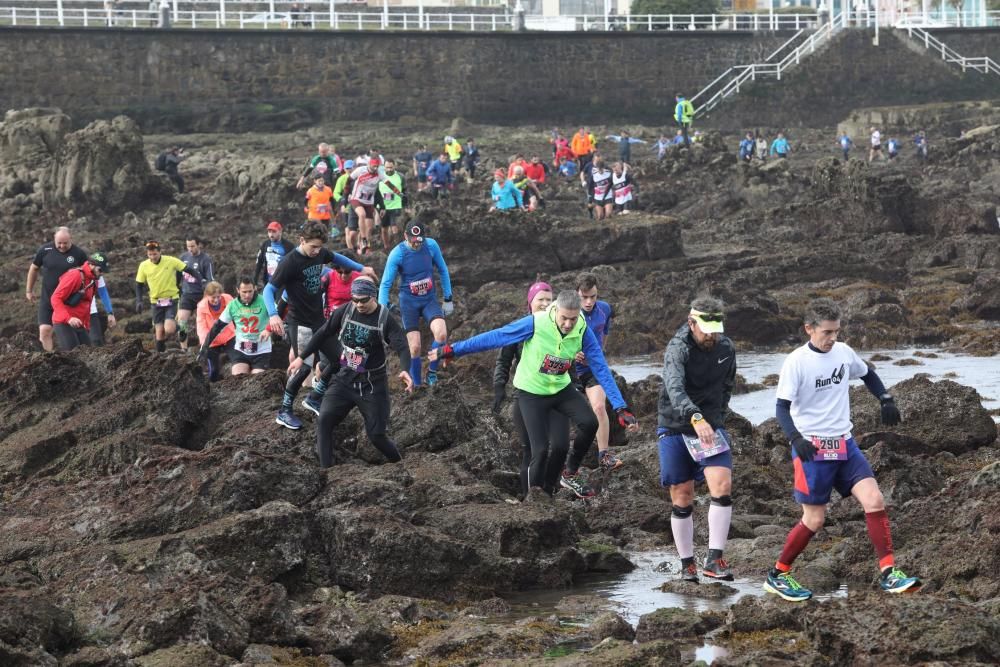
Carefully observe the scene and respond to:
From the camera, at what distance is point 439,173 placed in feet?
115

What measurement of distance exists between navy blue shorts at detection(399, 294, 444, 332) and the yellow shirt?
4739 mm

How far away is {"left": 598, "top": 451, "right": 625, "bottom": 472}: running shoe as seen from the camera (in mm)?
12016

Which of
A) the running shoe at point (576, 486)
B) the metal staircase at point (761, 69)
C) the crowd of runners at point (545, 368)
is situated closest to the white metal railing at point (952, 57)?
the metal staircase at point (761, 69)

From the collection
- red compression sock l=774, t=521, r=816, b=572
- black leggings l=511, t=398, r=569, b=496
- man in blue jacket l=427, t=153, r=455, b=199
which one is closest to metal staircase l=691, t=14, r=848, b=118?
man in blue jacket l=427, t=153, r=455, b=199

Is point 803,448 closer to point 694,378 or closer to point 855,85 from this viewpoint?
point 694,378

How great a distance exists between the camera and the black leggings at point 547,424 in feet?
35.7

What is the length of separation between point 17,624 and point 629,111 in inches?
1992

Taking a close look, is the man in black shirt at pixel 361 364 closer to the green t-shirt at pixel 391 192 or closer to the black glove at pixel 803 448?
the black glove at pixel 803 448

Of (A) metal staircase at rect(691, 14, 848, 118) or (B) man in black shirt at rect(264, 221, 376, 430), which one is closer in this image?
(B) man in black shirt at rect(264, 221, 376, 430)

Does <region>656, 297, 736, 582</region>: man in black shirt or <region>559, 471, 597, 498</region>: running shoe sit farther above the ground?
<region>656, 297, 736, 582</region>: man in black shirt

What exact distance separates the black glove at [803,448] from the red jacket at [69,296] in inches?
396

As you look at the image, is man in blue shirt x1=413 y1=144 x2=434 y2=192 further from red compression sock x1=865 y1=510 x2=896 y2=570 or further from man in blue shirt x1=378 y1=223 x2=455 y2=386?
red compression sock x1=865 y1=510 x2=896 y2=570

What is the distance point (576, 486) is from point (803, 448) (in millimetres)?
3440

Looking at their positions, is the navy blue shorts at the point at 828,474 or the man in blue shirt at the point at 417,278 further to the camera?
the man in blue shirt at the point at 417,278
